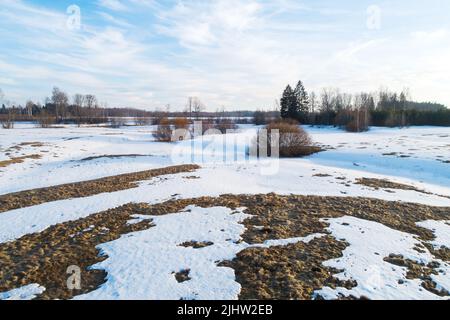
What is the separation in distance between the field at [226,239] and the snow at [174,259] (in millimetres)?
28

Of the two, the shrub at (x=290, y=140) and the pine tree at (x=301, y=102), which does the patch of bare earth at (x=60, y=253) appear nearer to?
the shrub at (x=290, y=140)

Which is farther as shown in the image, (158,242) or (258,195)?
(258,195)

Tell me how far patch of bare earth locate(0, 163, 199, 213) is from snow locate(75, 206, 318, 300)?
5655mm

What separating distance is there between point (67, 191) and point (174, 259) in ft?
31.3

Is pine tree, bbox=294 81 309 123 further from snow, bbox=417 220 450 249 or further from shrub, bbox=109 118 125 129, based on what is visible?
snow, bbox=417 220 450 249

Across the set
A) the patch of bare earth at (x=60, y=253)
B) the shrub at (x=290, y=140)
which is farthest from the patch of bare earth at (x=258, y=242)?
the shrub at (x=290, y=140)

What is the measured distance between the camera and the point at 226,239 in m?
7.25

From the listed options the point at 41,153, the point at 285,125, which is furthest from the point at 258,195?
the point at 41,153

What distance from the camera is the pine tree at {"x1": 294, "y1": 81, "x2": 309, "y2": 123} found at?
3091 inches

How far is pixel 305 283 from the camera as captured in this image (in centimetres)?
523

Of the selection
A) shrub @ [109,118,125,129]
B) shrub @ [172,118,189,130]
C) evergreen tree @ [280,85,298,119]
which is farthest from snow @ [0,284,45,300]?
evergreen tree @ [280,85,298,119]

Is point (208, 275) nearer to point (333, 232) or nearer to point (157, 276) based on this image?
point (157, 276)
